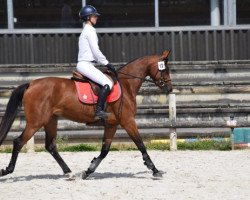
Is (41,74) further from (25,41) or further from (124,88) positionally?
(124,88)

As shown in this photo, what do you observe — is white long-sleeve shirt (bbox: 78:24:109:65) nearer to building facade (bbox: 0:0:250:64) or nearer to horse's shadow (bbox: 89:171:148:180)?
horse's shadow (bbox: 89:171:148:180)

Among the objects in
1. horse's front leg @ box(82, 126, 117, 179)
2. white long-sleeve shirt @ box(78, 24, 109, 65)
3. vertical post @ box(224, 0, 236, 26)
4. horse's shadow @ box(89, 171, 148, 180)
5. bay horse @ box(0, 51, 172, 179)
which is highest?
vertical post @ box(224, 0, 236, 26)

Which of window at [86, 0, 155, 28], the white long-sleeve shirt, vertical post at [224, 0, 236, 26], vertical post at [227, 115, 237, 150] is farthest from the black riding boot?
vertical post at [224, 0, 236, 26]

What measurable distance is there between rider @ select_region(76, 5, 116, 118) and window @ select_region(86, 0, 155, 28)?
20.1ft

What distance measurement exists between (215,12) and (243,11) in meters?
0.73

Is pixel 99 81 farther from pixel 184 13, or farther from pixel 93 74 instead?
pixel 184 13

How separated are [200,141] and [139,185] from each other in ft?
15.9

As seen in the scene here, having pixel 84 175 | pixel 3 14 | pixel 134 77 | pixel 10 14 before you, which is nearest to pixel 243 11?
pixel 10 14

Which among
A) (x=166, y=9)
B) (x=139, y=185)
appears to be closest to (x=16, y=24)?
(x=166, y=9)

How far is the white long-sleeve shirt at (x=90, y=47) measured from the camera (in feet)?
37.0

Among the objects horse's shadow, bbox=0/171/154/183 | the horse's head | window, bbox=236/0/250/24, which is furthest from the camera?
window, bbox=236/0/250/24

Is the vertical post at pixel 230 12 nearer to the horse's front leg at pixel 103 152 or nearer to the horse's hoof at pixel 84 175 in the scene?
the horse's front leg at pixel 103 152

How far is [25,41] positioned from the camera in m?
17.7

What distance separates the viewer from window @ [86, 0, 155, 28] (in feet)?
57.6
